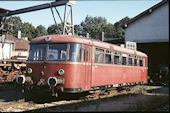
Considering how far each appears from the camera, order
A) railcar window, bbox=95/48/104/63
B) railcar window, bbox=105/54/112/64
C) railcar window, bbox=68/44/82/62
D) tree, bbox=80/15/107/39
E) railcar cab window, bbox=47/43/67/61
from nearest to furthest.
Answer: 1. railcar window, bbox=68/44/82/62
2. railcar cab window, bbox=47/43/67/61
3. railcar window, bbox=95/48/104/63
4. railcar window, bbox=105/54/112/64
5. tree, bbox=80/15/107/39

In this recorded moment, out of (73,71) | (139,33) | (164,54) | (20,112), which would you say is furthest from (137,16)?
(20,112)

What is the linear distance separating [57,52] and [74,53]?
2.54 feet

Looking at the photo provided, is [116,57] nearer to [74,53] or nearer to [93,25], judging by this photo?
[74,53]

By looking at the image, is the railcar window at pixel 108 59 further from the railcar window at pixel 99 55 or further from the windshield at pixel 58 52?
the windshield at pixel 58 52

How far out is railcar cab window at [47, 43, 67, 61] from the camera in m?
9.36

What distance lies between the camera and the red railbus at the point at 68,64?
910 centimetres

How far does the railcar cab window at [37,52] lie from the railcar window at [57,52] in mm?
357

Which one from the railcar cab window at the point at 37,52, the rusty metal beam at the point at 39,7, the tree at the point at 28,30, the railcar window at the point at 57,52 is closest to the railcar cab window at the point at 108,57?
the railcar window at the point at 57,52

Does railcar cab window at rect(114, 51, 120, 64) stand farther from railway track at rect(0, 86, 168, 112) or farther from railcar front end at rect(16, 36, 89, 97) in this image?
railcar front end at rect(16, 36, 89, 97)

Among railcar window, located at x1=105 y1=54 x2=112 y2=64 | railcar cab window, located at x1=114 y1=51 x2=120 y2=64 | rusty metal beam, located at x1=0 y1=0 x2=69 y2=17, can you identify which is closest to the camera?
railcar window, located at x1=105 y1=54 x2=112 y2=64

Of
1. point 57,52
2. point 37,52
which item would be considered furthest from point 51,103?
point 37,52

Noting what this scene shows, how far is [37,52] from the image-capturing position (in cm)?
1005

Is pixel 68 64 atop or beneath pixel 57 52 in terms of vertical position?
beneath

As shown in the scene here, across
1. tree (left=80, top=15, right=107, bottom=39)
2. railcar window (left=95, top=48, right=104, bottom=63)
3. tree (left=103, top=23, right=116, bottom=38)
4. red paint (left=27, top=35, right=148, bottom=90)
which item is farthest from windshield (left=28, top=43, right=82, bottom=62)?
tree (left=103, top=23, right=116, bottom=38)
